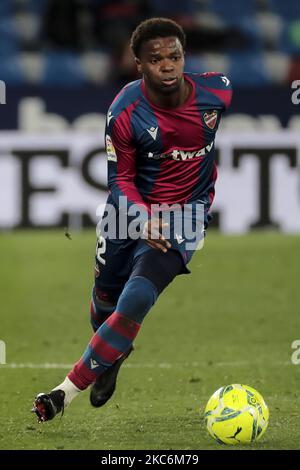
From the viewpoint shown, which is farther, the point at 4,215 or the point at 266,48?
the point at 266,48

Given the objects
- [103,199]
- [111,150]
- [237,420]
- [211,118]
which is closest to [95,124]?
[103,199]

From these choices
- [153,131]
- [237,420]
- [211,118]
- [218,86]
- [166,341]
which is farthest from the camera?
[166,341]

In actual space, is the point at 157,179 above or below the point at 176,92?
below

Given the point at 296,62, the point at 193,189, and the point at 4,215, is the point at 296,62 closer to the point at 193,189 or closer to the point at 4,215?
the point at 4,215

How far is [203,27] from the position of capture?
57.0ft

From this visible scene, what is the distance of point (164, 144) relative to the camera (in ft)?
21.0

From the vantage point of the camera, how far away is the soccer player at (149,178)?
236 inches

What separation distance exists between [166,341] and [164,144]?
9.87 ft

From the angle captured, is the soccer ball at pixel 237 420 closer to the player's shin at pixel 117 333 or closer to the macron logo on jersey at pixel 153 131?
the player's shin at pixel 117 333

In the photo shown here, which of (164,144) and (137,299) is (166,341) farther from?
(137,299)

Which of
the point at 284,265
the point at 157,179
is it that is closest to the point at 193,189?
the point at 157,179

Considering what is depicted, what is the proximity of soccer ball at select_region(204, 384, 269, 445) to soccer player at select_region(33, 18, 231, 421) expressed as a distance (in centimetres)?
56
